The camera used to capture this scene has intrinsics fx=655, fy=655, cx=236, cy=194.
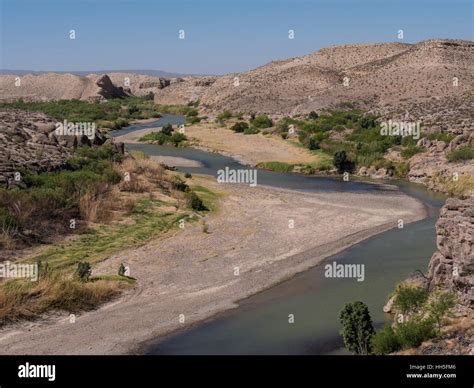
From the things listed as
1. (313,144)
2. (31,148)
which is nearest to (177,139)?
(313,144)

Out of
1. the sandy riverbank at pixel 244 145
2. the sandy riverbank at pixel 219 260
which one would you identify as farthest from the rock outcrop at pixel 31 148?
the sandy riverbank at pixel 244 145

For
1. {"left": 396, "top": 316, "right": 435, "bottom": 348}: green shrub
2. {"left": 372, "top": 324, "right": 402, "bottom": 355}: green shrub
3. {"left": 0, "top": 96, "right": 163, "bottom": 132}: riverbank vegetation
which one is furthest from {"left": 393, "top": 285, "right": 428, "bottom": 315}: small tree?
{"left": 0, "top": 96, "right": 163, "bottom": 132}: riverbank vegetation

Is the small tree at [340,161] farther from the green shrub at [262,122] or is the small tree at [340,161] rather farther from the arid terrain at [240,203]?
the green shrub at [262,122]

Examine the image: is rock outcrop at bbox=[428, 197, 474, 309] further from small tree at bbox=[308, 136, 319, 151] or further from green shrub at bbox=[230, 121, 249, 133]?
green shrub at bbox=[230, 121, 249, 133]
